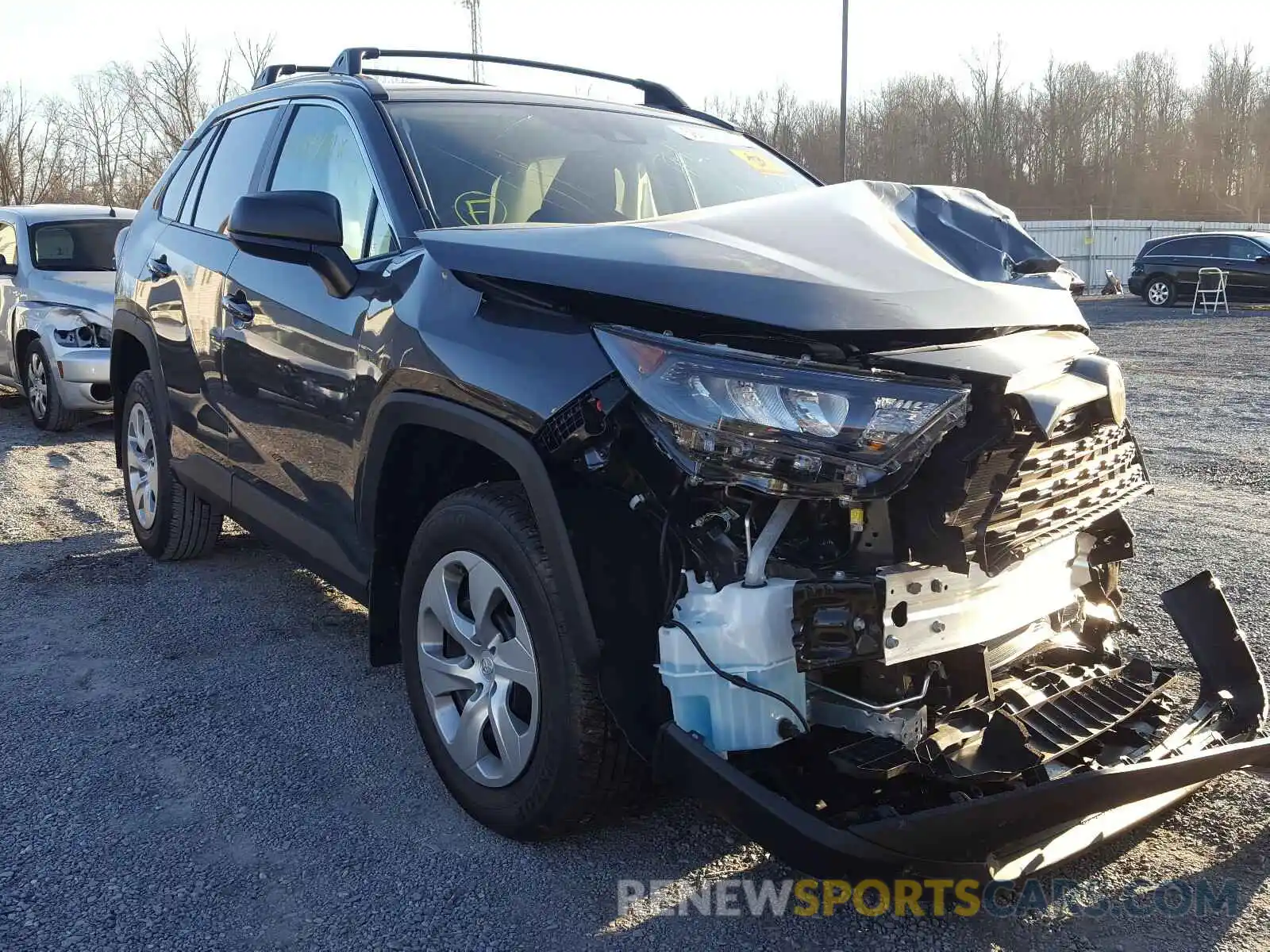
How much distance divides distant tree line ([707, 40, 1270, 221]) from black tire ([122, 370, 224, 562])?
61.6 m

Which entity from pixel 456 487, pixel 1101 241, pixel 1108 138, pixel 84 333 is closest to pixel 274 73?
pixel 456 487

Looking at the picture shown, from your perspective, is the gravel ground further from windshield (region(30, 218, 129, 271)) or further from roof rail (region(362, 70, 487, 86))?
windshield (region(30, 218, 129, 271))

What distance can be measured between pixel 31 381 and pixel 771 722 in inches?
348

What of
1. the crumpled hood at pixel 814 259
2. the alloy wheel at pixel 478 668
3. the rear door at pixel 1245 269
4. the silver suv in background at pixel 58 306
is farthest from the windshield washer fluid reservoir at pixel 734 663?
the rear door at pixel 1245 269

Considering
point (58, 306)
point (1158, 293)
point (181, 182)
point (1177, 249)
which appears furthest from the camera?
point (1158, 293)

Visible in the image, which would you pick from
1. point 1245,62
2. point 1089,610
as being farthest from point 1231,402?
point 1245,62

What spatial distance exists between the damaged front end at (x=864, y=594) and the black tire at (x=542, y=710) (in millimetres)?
129

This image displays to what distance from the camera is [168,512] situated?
5121 mm

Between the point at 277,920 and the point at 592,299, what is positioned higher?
the point at 592,299

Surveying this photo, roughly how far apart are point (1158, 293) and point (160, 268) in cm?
2337

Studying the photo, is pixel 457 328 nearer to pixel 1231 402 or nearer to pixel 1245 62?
pixel 1231 402

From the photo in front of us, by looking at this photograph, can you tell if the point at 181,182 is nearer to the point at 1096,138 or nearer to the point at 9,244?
the point at 9,244

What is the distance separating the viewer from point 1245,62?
6231 cm

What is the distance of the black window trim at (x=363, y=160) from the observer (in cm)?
316
